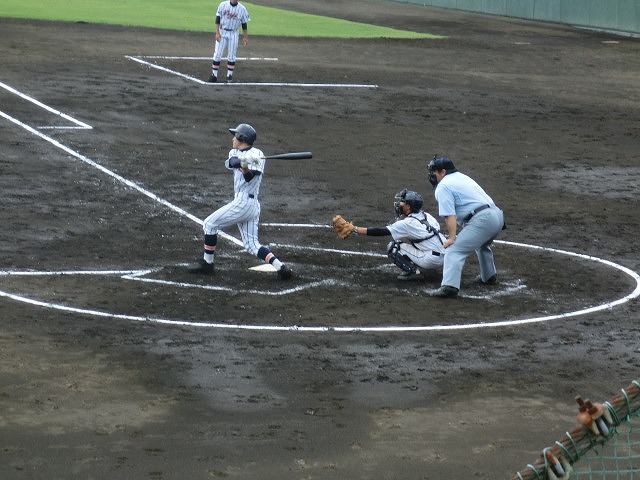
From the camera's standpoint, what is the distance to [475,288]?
13.5 m

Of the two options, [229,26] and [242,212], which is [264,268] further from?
[229,26]

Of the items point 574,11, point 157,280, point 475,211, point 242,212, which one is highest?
point 574,11

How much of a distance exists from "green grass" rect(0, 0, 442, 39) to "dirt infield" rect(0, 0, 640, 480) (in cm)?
903

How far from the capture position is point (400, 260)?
13.7m

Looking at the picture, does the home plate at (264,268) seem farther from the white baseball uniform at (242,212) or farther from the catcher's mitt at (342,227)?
the catcher's mitt at (342,227)

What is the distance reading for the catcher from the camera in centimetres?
1356

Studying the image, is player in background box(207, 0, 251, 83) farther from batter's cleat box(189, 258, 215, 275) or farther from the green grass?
batter's cleat box(189, 258, 215, 275)

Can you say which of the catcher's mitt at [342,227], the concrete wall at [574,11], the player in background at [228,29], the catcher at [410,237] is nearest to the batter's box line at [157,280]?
the catcher's mitt at [342,227]

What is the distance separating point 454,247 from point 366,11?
36.7m

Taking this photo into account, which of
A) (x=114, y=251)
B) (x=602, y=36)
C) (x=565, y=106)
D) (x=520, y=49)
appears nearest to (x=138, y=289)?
(x=114, y=251)

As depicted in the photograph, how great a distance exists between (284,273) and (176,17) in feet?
93.1

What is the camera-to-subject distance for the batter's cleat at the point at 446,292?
12945mm

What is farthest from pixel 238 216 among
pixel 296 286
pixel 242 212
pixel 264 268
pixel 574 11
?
pixel 574 11

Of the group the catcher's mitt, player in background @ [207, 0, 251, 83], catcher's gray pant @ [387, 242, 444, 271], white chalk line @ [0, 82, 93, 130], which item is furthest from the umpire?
player in background @ [207, 0, 251, 83]
